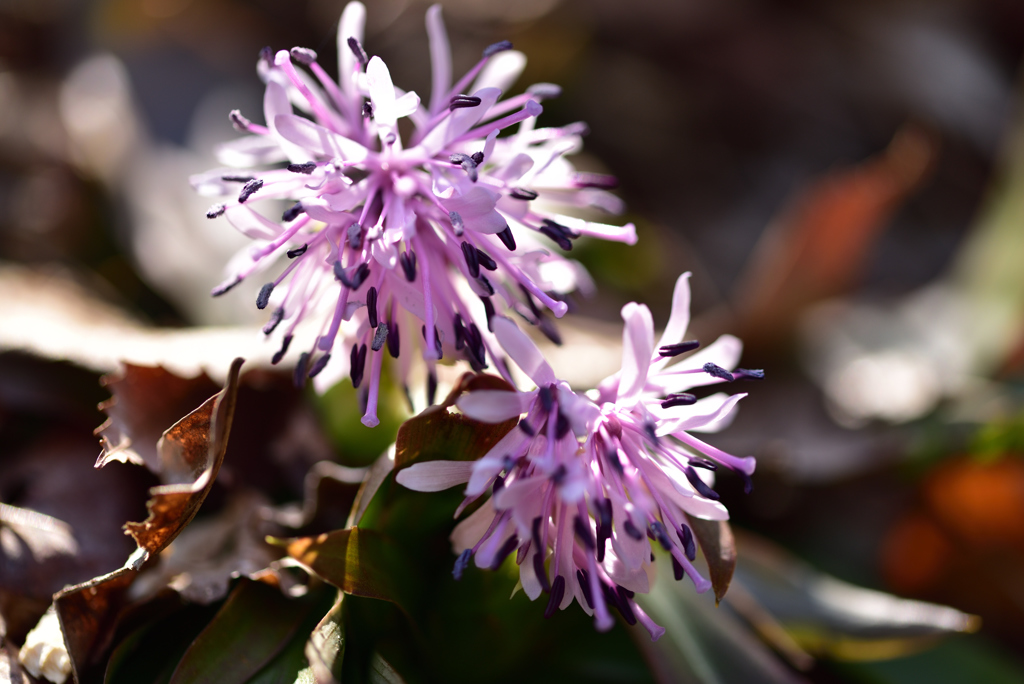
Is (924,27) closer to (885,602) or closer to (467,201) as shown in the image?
(885,602)

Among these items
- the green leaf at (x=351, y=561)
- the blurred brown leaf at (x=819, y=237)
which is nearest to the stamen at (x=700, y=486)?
the green leaf at (x=351, y=561)

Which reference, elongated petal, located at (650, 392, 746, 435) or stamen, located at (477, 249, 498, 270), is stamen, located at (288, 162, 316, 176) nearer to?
stamen, located at (477, 249, 498, 270)

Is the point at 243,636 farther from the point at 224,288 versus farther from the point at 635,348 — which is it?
the point at 635,348

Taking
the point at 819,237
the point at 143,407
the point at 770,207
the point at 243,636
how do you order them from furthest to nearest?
the point at 770,207 < the point at 819,237 < the point at 143,407 < the point at 243,636

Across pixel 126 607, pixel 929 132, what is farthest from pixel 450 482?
pixel 929 132

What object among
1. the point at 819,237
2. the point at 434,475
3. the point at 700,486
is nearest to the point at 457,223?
the point at 434,475

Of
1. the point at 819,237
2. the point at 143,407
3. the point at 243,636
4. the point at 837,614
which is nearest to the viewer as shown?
the point at 243,636

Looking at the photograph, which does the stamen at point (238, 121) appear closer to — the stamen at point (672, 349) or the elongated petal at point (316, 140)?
the elongated petal at point (316, 140)
